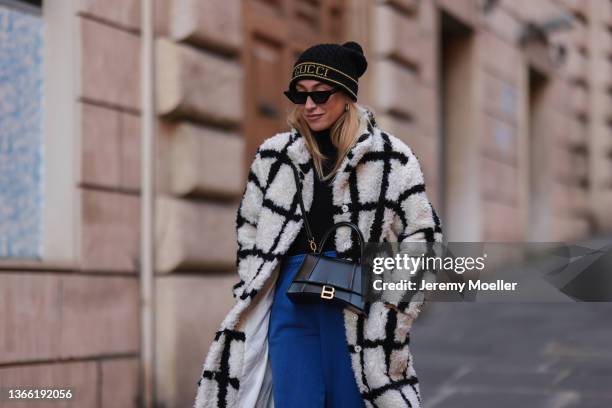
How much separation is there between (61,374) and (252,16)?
3.10 meters

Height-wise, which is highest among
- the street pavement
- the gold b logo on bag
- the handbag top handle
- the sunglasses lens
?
the sunglasses lens

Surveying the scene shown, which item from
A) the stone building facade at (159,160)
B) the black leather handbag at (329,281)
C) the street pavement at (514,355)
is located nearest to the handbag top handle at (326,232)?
the black leather handbag at (329,281)

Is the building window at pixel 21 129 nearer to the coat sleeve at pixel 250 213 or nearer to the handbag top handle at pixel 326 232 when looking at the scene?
the coat sleeve at pixel 250 213

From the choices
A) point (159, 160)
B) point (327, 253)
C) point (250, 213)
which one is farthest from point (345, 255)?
point (159, 160)

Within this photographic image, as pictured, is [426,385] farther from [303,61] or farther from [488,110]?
[488,110]

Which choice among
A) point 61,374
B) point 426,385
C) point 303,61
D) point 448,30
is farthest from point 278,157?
point 448,30

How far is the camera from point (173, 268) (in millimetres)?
6129

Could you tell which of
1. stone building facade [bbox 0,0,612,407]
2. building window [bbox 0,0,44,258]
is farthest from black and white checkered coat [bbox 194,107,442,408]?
building window [bbox 0,0,44,258]

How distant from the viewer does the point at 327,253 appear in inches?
123

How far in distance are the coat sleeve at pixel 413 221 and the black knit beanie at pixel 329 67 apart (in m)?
0.32

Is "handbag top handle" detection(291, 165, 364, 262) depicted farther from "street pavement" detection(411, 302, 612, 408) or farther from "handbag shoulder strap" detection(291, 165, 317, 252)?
"street pavement" detection(411, 302, 612, 408)

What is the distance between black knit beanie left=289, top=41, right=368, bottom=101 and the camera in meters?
3.16

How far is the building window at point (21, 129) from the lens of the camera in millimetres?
5298

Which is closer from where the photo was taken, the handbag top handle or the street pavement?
the handbag top handle
